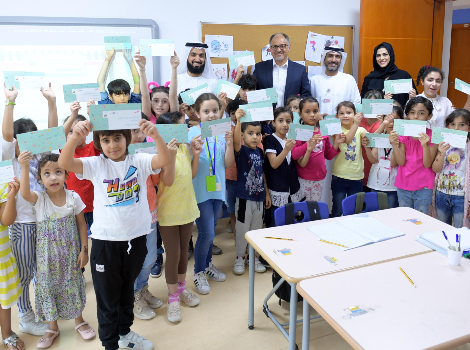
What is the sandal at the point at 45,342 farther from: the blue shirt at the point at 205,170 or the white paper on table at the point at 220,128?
the white paper on table at the point at 220,128

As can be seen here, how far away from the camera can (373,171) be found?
11.6ft

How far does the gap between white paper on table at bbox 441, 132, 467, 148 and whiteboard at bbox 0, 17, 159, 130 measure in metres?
3.08

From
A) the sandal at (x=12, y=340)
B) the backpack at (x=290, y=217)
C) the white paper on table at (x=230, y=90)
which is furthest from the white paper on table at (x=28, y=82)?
the backpack at (x=290, y=217)

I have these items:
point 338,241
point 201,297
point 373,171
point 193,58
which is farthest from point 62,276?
point 373,171

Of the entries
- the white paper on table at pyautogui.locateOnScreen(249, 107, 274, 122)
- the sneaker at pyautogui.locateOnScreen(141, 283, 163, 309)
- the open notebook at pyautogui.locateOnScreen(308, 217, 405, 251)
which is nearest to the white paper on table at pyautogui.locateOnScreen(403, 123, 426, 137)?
the open notebook at pyautogui.locateOnScreen(308, 217, 405, 251)

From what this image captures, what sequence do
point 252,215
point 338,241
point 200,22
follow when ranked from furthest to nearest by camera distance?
point 200,22
point 252,215
point 338,241

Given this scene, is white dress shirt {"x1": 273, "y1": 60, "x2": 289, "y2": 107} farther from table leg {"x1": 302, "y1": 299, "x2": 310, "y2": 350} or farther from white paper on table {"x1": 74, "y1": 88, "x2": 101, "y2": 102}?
table leg {"x1": 302, "y1": 299, "x2": 310, "y2": 350}

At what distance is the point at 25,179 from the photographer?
204 cm

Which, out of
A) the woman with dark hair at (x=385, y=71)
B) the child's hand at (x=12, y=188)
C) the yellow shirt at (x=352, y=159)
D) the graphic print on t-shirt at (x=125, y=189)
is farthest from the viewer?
the woman with dark hair at (x=385, y=71)

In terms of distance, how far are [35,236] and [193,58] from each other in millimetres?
2188

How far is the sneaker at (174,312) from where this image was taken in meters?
2.56

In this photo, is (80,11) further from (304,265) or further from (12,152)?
(304,265)

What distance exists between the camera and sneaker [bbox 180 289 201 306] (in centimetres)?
275

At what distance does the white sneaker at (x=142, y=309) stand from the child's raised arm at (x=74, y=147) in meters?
1.23
